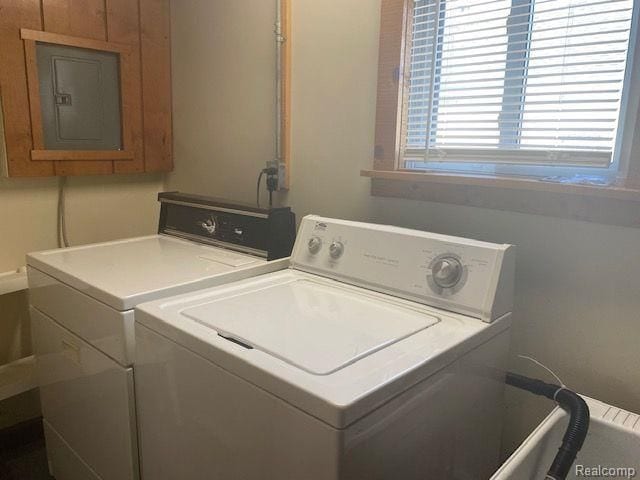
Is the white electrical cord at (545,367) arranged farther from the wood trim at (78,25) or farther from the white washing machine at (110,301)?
the wood trim at (78,25)

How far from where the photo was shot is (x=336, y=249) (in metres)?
1.38

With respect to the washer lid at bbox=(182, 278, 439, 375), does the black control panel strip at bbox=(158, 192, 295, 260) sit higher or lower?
higher

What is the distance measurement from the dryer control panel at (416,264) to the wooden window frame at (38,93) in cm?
114

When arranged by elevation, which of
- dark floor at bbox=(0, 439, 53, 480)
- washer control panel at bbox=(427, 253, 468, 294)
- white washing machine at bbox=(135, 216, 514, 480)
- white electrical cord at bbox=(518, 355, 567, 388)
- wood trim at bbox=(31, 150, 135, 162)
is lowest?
dark floor at bbox=(0, 439, 53, 480)

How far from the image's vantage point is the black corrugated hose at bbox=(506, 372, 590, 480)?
3.21 ft

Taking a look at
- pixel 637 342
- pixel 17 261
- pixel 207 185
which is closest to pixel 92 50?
pixel 207 185

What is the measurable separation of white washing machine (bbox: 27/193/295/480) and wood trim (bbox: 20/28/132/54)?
2.55 feet

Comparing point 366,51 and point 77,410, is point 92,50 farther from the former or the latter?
point 77,410

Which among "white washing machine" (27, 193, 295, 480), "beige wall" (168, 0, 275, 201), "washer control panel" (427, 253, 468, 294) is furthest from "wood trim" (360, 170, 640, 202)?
"beige wall" (168, 0, 275, 201)

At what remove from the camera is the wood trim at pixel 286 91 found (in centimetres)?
174

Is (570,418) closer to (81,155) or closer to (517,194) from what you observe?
(517,194)

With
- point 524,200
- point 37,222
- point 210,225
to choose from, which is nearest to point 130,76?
point 37,222

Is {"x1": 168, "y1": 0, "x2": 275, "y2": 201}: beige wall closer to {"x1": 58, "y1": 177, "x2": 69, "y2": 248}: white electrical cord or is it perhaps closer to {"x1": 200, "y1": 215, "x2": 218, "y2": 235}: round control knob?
{"x1": 200, "y1": 215, "x2": 218, "y2": 235}: round control knob

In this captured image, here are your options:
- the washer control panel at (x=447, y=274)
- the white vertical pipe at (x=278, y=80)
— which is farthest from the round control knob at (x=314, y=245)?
the white vertical pipe at (x=278, y=80)
